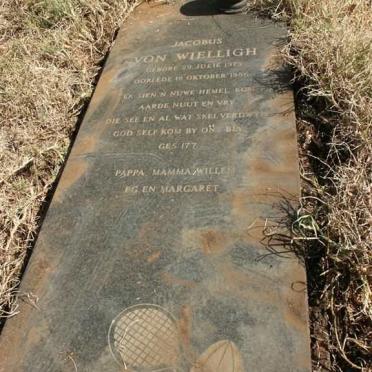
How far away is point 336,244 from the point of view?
6.05 ft

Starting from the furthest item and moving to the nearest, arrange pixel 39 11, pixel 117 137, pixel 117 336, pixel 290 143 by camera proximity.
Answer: pixel 39 11
pixel 117 137
pixel 290 143
pixel 117 336

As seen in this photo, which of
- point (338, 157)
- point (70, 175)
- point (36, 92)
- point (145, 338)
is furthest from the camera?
point (36, 92)

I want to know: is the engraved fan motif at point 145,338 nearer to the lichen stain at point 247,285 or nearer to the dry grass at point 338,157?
the lichen stain at point 247,285

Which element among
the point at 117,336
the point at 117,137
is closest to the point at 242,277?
the point at 117,336

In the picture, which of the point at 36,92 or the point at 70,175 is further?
the point at 36,92

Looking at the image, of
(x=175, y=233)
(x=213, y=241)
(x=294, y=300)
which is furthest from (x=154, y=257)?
(x=294, y=300)

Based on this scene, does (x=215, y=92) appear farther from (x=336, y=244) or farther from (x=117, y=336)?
(x=117, y=336)

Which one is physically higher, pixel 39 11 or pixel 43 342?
pixel 39 11

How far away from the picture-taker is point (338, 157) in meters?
2.14

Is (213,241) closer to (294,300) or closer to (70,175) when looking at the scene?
(294,300)

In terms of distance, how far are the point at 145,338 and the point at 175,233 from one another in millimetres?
441

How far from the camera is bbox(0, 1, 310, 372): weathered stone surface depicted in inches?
64.7

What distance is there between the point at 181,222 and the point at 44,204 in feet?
2.81

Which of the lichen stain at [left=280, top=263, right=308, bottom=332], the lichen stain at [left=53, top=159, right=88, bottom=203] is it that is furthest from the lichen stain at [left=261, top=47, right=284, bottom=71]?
the lichen stain at [left=280, top=263, right=308, bottom=332]
